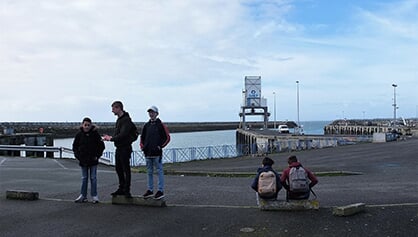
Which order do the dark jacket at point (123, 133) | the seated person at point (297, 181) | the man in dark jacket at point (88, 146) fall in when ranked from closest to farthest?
the seated person at point (297, 181) < the dark jacket at point (123, 133) < the man in dark jacket at point (88, 146)

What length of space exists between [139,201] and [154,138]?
1.33 metres

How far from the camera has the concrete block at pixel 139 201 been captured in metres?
8.50

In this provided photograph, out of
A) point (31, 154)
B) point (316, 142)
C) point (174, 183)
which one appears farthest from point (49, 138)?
point (174, 183)

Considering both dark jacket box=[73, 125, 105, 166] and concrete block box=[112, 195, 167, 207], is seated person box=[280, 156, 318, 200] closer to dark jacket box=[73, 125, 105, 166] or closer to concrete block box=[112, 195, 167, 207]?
concrete block box=[112, 195, 167, 207]

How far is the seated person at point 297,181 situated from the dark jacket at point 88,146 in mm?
3841

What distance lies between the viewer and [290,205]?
25.5 feet

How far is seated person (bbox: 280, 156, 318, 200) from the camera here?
773 centimetres

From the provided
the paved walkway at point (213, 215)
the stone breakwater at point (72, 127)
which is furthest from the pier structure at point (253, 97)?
the paved walkway at point (213, 215)

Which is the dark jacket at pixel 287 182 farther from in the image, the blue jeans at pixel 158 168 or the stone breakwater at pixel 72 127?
the stone breakwater at pixel 72 127

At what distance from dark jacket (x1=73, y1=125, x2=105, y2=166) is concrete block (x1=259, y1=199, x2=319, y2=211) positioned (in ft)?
11.8

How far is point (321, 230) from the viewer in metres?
6.54

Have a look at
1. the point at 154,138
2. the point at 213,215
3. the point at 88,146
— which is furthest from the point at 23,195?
the point at 213,215

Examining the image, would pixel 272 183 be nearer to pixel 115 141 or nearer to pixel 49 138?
pixel 115 141

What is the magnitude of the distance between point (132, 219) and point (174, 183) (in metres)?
5.23
